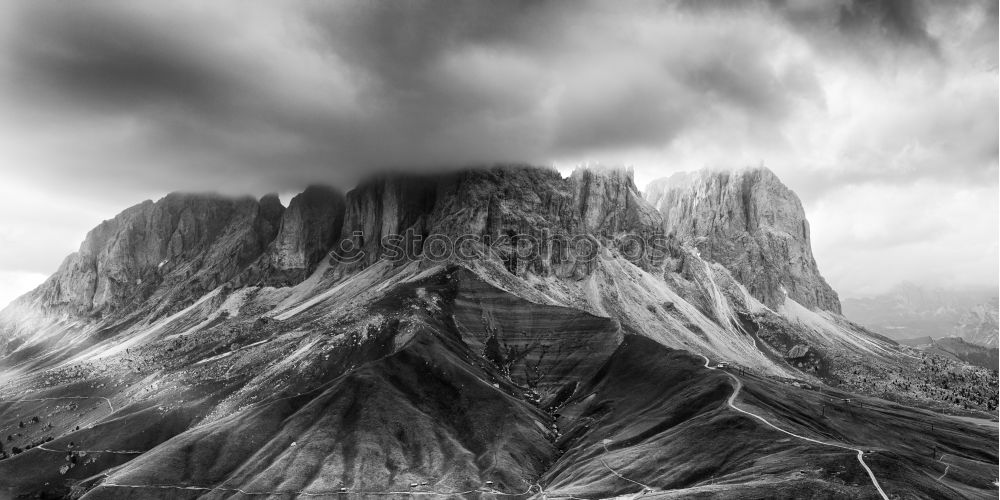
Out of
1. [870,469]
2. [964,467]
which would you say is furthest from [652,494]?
[964,467]

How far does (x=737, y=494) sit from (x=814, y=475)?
764 inches

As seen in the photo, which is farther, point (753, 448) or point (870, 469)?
point (753, 448)

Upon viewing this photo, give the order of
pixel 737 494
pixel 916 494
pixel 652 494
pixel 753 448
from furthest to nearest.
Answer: pixel 753 448
pixel 652 494
pixel 737 494
pixel 916 494

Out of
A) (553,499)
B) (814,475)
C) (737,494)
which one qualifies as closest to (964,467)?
(814,475)

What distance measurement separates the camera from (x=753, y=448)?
178 m

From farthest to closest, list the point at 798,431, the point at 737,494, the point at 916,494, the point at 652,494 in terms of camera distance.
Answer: the point at 798,431 → the point at 652,494 → the point at 737,494 → the point at 916,494

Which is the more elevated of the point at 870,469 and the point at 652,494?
the point at 870,469

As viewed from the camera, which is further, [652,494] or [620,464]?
[620,464]

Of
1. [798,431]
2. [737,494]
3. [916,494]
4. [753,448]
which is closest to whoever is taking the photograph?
[916,494]

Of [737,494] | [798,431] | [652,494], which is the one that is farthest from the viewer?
[798,431]

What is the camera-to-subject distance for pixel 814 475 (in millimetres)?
145500

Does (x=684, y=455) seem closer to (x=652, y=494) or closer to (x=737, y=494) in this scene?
(x=652, y=494)

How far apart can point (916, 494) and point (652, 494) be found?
59253 millimetres

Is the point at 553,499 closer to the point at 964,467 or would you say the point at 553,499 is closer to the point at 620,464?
the point at 620,464
